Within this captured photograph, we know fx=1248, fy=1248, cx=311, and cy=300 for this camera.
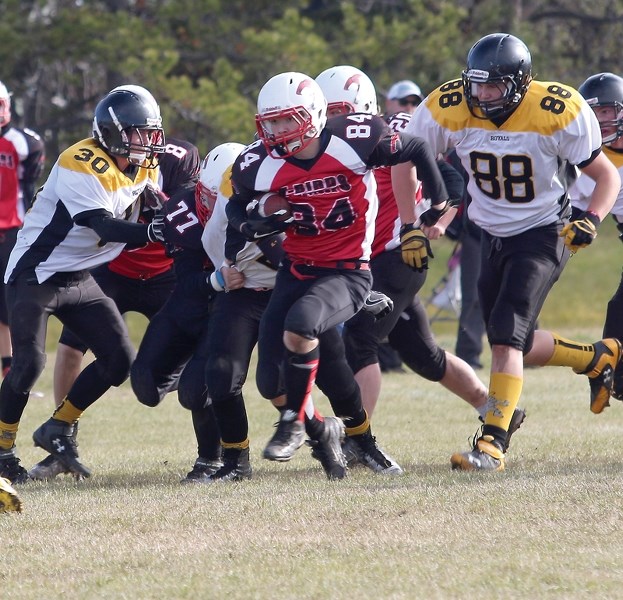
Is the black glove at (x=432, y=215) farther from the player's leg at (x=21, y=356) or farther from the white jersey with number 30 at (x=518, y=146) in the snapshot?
the player's leg at (x=21, y=356)

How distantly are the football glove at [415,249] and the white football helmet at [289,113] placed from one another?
0.66m

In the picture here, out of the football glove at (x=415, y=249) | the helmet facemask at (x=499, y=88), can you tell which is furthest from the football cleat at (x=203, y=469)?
the helmet facemask at (x=499, y=88)

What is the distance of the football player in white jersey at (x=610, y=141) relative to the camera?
20.8 ft

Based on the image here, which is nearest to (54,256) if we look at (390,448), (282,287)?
(282,287)

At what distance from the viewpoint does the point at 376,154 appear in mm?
5281

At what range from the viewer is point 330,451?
5.50 metres

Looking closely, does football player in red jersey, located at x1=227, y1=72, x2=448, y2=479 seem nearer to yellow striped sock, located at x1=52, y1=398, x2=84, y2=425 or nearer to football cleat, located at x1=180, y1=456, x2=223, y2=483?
football cleat, located at x1=180, y1=456, x2=223, y2=483

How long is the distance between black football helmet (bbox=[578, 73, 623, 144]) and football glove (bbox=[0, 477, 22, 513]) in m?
3.45

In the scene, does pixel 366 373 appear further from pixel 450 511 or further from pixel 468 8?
pixel 468 8

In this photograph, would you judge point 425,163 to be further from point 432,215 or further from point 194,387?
point 194,387

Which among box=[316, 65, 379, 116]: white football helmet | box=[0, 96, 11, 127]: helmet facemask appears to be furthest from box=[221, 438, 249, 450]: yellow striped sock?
box=[0, 96, 11, 127]: helmet facemask

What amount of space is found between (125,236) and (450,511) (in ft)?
6.69

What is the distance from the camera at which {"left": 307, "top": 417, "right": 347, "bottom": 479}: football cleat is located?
5480 millimetres

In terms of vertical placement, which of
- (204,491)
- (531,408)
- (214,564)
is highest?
(214,564)
